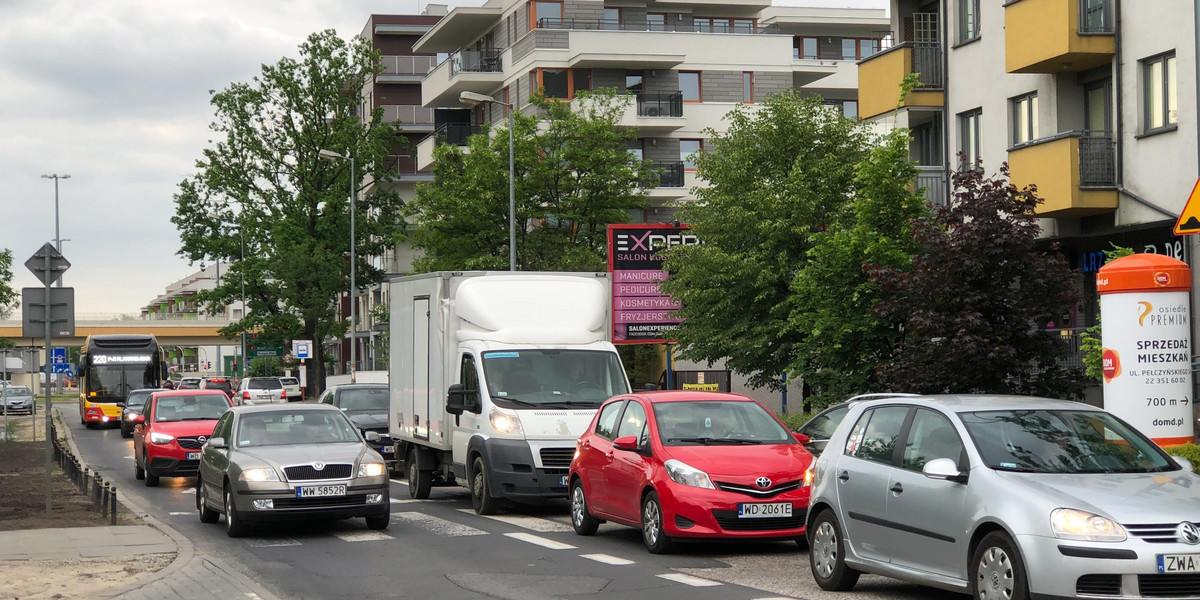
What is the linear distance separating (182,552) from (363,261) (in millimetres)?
58461

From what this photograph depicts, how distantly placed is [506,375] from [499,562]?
563cm

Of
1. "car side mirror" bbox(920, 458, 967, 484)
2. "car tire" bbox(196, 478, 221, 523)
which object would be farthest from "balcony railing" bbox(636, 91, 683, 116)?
"car side mirror" bbox(920, 458, 967, 484)

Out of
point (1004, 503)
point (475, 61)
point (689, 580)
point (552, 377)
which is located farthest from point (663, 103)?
point (1004, 503)

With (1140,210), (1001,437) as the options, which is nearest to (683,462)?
(1001,437)

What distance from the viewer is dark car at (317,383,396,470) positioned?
93.2 ft

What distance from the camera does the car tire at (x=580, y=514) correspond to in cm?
1630

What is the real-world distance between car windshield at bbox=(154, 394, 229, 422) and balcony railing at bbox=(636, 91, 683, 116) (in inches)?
1366

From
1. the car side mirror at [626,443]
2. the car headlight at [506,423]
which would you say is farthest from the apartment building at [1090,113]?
the car side mirror at [626,443]

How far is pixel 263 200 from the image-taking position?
72312 millimetres

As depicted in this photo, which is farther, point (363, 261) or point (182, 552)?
point (363, 261)

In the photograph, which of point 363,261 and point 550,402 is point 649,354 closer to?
point 363,261

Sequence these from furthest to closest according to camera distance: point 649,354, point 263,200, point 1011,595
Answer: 1. point 263,200
2. point 649,354
3. point 1011,595

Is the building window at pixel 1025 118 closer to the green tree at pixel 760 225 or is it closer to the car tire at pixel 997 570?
the green tree at pixel 760 225

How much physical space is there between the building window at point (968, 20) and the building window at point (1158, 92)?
225 inches
